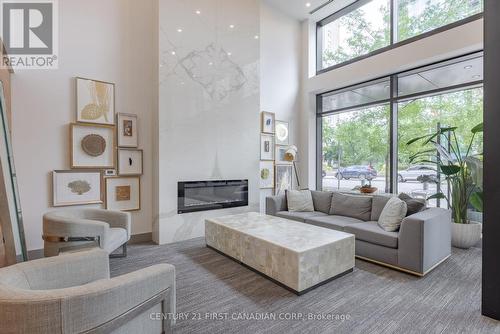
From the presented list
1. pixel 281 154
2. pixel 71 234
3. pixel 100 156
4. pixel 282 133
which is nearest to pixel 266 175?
pixel 281 154

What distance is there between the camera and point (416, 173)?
474 centimetres

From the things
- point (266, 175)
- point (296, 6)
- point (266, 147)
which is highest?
point (296, 6)

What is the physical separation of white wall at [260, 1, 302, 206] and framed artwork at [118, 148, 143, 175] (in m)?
2.76

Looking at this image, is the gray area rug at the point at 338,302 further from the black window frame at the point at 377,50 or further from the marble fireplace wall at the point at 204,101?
the black window frame at the point at 377,50

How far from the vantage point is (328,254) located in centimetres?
270

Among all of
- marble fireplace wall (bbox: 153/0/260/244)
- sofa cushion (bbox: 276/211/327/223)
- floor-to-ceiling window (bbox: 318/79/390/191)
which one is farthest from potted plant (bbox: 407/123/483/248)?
marble fireplace wall (bbox: 153/0/260/244)

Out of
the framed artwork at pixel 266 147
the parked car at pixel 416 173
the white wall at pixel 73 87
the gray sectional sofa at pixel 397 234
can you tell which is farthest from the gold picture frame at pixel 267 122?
the parked car at pixel 416 173

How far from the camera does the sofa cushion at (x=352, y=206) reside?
160 inches

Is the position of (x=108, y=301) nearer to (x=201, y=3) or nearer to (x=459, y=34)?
(x=201, y=3)

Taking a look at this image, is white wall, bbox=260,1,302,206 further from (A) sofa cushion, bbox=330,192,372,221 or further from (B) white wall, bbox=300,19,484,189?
(A) sofa cushion, bbox=330,192,372,221

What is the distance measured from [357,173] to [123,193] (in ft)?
15.3

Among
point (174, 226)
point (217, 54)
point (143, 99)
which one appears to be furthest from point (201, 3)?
point (174, 226)

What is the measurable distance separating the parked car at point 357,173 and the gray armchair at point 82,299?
15.8ft

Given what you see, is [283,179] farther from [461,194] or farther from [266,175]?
[461,194]
